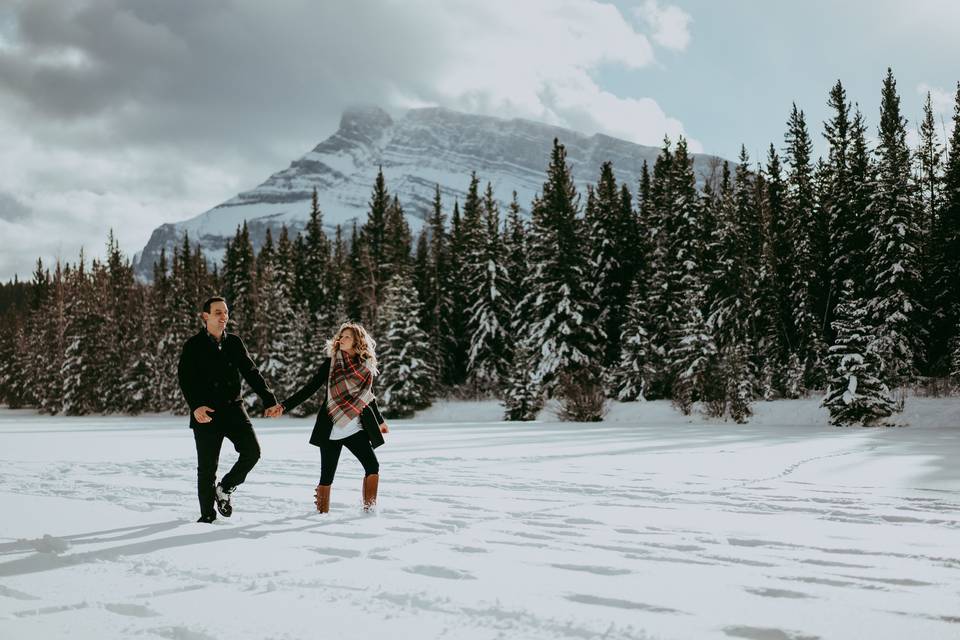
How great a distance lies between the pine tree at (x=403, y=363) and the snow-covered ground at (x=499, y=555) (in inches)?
1010

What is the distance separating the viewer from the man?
5770mm

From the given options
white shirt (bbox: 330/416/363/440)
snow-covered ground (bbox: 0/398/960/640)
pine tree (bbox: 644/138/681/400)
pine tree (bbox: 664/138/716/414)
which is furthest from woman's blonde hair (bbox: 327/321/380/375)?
pine tree (bbox: 644/138/681/400)

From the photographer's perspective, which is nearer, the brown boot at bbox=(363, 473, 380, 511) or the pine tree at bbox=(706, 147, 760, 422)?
the brown boot at bbox=(363, 473, 380, 511)

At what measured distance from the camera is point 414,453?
1237cm

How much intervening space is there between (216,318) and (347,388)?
1.34 m

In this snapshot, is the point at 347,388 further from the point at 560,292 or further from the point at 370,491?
the point at 560,292

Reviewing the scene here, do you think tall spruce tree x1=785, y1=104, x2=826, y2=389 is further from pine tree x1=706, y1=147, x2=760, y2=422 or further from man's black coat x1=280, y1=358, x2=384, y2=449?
man's black coat x1=280, y1=358, x2=384, y2=449

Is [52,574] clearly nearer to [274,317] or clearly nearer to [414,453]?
[414,453]

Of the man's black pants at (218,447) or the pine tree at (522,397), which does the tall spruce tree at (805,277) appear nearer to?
the pine tree at (522,397)

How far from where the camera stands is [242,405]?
612 centimetres

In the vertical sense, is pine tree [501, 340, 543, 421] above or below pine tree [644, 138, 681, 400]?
below

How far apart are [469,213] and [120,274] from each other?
38826 millimetres

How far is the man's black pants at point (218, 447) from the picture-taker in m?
5.77

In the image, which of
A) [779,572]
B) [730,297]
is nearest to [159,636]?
[779,572]
